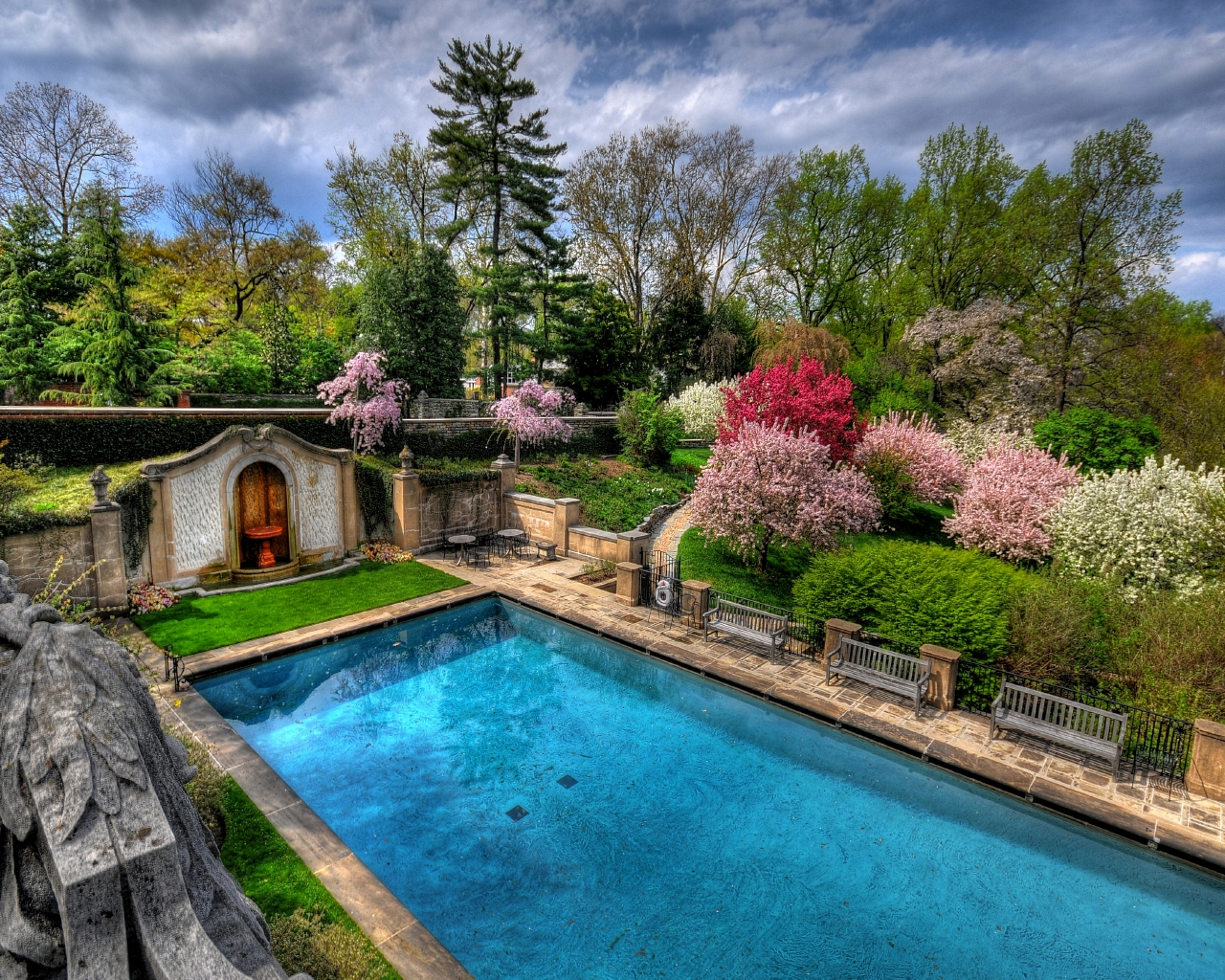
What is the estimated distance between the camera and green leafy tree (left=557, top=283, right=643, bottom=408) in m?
34.1

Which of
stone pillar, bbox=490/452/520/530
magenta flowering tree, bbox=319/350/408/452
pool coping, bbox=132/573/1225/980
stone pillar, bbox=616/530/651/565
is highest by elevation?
magenta flowering tree, bbox=319/350/408/452

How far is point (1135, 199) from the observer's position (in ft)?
77.6

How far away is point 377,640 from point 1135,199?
→ 103 feet

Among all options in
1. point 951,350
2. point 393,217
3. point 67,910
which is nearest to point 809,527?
point 67,910

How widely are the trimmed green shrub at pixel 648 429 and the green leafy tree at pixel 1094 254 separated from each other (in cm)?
1573

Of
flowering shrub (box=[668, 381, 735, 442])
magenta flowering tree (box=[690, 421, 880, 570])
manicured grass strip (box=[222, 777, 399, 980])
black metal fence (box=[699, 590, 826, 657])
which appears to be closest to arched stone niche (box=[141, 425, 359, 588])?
manicured grass strip (box=[222, 777, 399, 980])

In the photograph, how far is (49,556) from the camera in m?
12.1

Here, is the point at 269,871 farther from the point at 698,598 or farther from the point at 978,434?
the point at 978,434

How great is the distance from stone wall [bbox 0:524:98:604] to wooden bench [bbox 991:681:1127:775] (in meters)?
16.6

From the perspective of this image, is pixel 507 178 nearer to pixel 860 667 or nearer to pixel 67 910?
pixel 860 667

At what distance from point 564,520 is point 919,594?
10.4 m

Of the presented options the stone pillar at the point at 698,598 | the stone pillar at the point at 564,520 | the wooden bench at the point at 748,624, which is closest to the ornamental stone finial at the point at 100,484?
the stone pillar at the point at 564,520

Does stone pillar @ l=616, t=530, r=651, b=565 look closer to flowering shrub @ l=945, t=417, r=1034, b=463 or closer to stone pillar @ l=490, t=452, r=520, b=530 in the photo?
stone pillar @ l=490, t=452, r=520, b=530

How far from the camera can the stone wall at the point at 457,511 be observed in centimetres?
1867
